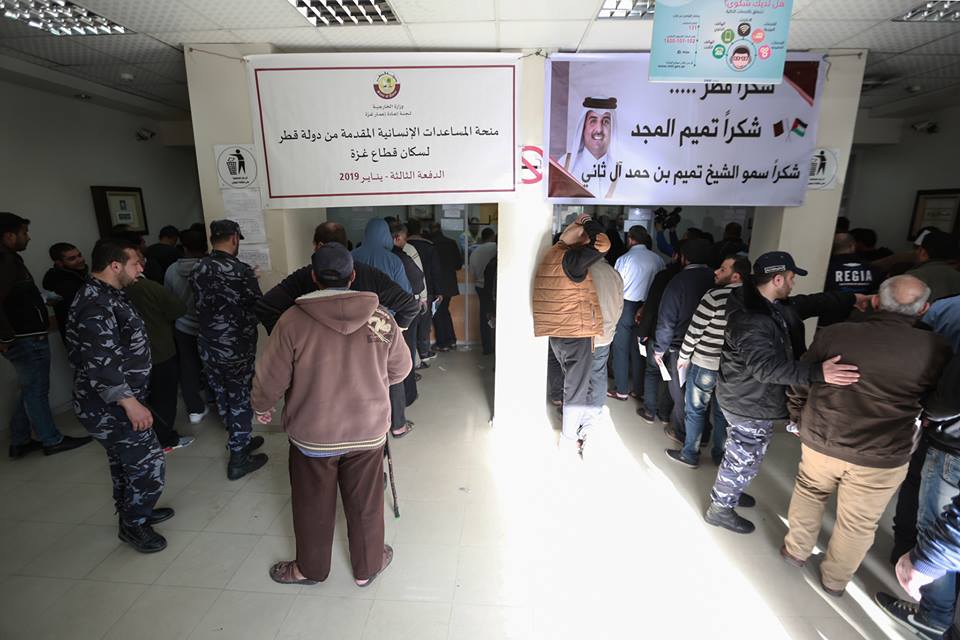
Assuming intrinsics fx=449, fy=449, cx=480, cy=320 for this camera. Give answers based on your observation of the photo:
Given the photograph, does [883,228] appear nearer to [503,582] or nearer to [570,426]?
[570,426]

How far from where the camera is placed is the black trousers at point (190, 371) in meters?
3.72

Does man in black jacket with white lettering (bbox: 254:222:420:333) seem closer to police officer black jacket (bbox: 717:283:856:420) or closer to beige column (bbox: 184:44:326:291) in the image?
beige column (bbox: 184:44:326:291)

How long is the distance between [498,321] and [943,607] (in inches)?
105

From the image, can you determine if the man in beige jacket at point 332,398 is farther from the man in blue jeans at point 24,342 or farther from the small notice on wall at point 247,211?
the man in blue jeans at point 24,342

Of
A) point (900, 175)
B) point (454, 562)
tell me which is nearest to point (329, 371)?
point (454, 562)

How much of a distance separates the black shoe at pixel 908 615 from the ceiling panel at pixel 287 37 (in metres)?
4.22

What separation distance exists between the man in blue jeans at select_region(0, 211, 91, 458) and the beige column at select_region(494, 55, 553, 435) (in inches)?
127

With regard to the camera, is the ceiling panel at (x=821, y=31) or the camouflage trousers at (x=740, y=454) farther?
the ceiling panel at (x=821, y=31)

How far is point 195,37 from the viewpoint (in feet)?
9.42

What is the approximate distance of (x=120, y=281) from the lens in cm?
222

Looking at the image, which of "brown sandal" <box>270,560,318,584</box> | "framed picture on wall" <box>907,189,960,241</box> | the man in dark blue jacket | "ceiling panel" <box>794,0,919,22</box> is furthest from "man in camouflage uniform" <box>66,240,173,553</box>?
"framed picture on wall" <box>907,189,960,241</box>

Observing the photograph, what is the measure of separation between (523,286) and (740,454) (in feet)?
5.64

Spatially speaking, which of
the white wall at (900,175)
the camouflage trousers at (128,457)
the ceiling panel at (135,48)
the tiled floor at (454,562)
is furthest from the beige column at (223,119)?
the white wall at (900,175)

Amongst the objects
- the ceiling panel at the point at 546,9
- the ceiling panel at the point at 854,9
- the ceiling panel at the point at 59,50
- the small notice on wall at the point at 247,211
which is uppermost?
the ceiling panel at the point at 59,50
